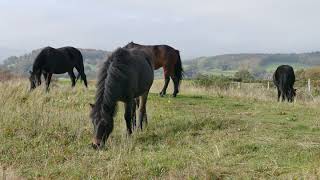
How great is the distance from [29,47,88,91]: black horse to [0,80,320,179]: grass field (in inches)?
159

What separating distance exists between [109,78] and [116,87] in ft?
0.72

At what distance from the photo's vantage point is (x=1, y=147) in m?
8.84

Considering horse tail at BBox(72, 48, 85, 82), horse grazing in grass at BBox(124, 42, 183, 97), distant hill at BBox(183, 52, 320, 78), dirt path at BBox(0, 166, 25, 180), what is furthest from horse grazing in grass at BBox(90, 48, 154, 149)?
distant hill at BBox(183, 52, 320, 78)

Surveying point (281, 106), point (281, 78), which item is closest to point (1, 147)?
point (281, 106)

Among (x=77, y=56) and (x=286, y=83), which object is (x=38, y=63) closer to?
(x=77, y=56)

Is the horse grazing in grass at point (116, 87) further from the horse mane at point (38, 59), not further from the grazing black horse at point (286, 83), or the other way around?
the grazing black horse at point (286, 83)

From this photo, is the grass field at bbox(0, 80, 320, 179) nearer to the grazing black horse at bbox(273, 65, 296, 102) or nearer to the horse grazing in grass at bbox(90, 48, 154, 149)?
the horse grazing in grass at bbox(90, 48, 154, 149)

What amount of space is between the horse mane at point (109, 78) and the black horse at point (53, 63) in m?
7.29

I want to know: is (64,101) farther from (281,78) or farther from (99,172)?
(281,78)

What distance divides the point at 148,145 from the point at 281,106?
22.1 ft

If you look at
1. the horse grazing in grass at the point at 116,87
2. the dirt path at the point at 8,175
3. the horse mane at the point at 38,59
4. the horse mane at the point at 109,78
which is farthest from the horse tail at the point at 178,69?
the dirt path at the point at 8,175

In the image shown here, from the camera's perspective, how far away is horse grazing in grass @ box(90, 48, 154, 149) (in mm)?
8625

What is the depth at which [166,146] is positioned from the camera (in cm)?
876

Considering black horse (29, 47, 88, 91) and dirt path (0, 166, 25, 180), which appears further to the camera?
black horse (29, 47, 88, 91)
